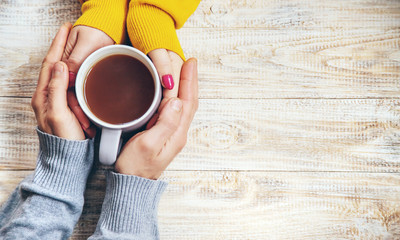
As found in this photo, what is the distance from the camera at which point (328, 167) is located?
2.38 feet

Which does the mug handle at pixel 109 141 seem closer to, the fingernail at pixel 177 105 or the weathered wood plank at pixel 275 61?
the fingernail at pixel 177 105

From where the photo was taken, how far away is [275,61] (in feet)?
2.42

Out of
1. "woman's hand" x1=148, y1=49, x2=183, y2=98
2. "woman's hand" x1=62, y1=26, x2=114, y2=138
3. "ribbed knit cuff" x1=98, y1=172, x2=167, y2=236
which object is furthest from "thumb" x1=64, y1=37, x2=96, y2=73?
"ribbed knit cuff" x1=98, y1=172, x2=167, y2=236

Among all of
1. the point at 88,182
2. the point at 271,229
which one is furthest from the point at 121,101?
the point at 271,229

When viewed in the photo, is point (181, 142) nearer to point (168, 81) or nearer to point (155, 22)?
point (168, 81)

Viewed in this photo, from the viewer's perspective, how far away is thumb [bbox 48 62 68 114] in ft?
1.95

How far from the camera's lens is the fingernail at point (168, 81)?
608mm

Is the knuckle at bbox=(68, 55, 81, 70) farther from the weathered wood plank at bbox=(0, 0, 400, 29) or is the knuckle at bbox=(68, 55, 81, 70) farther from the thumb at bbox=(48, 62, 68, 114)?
the weathered wood plank at bbox=(0, 0, 400, 29)

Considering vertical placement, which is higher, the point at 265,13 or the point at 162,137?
the point at 265,13

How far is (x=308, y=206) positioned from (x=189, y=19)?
1.72 feet

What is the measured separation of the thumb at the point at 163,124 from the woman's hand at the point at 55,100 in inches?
5.8

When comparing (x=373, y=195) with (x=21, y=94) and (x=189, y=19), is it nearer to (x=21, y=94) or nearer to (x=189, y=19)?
(x=189, y=19)

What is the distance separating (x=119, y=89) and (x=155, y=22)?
0.17 meters

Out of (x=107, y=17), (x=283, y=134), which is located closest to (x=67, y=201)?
(x=107, y=17)
